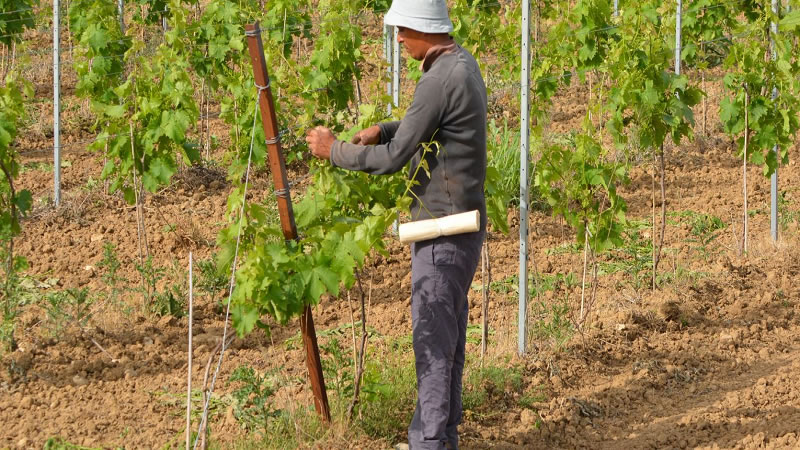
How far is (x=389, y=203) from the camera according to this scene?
15.8ft

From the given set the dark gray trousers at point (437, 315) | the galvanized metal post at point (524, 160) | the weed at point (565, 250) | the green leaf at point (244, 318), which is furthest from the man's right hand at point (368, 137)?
the weed at point (565, 250)

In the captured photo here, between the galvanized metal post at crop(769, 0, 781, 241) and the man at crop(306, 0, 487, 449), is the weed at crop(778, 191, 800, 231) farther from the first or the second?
the man at crop(306, 0, 487, 449)

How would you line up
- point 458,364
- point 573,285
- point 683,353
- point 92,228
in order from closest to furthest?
point 458,364, point 683,353, point 573,285, point 92,228

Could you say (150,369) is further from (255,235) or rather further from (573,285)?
(573,285)

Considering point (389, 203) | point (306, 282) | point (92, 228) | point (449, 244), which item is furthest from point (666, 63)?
point (92, 228)

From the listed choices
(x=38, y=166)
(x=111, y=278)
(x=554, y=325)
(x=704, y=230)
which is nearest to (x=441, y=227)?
(x=554, y=325)

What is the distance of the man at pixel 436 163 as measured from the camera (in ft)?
13.3

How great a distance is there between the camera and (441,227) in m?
4.10

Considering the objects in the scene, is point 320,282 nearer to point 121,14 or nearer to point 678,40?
point 678,40

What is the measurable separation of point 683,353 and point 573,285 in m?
1.08

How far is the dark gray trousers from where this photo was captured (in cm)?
417

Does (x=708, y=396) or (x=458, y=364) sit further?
(x=708, y=396)

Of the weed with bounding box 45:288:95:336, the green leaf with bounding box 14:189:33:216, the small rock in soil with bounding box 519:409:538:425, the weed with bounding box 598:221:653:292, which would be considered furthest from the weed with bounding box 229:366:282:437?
the weed with bounding box 598:221:653:292

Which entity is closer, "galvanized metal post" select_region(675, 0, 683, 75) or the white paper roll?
the white paper roll
